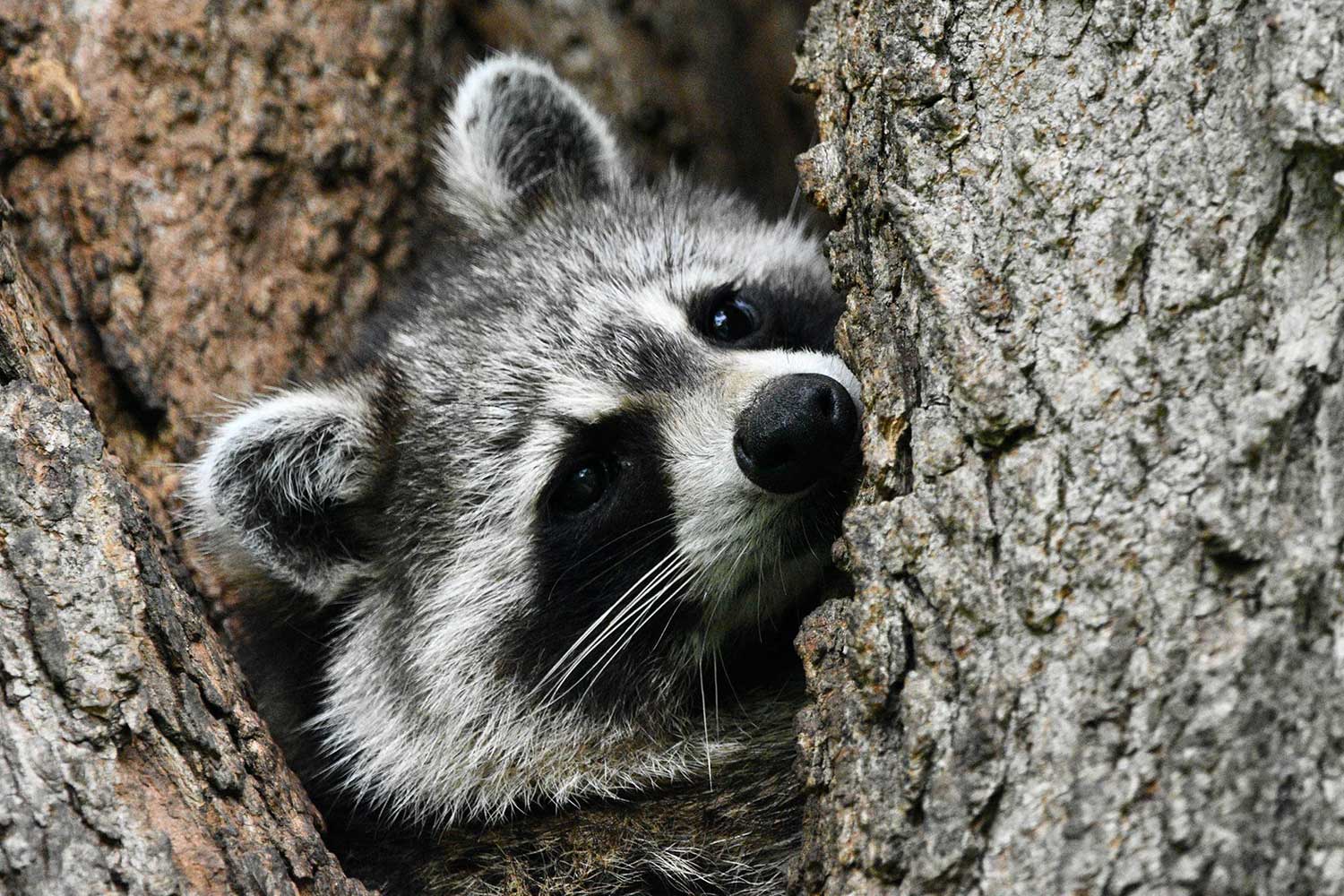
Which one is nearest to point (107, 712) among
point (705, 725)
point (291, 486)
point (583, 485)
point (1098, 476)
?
point (291, 486)

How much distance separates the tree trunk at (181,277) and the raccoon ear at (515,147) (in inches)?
19.9

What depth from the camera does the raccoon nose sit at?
3174 mm

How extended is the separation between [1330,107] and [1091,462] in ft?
2.39

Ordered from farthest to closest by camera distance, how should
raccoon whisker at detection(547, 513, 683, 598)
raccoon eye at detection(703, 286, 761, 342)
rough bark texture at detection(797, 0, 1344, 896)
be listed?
raccoon eye at detection(703, 286, 761, 342) → raccoon whisker at detection(547, 513, 683, 598) → rough bark texture at detection(797, 0, 1344, 896)

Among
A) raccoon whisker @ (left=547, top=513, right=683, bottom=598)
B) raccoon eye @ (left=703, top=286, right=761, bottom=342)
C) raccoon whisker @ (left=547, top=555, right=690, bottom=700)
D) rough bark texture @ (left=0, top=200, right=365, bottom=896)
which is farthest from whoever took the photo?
raccoon eye @ (left=703, top=286, right=761, bottom=342)

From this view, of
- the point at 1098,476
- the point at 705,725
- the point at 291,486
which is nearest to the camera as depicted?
the point at 1098,476

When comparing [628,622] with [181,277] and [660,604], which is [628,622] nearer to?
[660,604]

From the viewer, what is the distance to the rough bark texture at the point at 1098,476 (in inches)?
81.4

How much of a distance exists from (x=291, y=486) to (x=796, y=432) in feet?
5.54

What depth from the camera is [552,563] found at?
3.76 meters

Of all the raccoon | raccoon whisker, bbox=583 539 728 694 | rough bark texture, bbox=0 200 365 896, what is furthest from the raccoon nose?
rough bark texture, bbox=0 200 365 896

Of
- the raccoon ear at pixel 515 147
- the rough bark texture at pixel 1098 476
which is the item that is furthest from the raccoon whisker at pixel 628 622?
the raccoon ear at pixel 515 147

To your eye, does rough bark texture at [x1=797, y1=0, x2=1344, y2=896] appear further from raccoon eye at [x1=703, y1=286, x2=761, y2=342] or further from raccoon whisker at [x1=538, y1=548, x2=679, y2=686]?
raccoon eye at [x1=703, y1=286, x2=761, y2=342]

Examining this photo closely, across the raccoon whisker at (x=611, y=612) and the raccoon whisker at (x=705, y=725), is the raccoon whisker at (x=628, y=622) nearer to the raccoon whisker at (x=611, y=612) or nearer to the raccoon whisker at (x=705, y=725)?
the raccoon whisker at (x=611, y=612)
